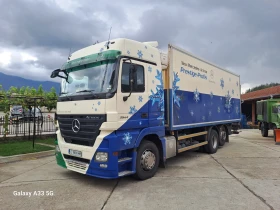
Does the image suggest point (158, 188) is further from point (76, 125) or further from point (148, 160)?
point (76, 125)

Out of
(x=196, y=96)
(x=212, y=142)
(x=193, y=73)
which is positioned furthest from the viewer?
(x=212, y=142)

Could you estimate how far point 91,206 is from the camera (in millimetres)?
4207

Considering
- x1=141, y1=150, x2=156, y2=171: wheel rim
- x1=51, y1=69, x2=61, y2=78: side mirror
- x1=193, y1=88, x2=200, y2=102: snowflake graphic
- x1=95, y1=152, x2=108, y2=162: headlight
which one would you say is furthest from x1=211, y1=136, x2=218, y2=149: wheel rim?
x1=51, y1=69, x2=61, y2=78: side mirror

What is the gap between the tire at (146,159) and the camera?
5.49 metres

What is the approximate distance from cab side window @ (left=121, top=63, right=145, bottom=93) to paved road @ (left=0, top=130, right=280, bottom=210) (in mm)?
2183

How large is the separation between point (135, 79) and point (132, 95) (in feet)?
1.18

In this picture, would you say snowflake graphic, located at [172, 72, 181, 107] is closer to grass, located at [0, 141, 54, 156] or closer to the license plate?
the license plate

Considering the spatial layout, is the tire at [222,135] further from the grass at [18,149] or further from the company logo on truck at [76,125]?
the grass at [18,149]

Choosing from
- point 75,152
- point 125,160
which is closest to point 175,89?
point 125,160

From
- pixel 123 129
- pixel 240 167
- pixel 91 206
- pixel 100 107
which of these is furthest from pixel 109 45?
pixel 240 167

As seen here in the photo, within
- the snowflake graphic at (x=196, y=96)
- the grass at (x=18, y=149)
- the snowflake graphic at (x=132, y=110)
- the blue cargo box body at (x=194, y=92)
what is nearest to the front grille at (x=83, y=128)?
the snowflake graphic at (x=132, y=110)

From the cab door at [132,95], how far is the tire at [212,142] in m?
4.33

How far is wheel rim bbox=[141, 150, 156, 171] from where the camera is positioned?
18.5 ft

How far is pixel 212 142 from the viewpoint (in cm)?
933
